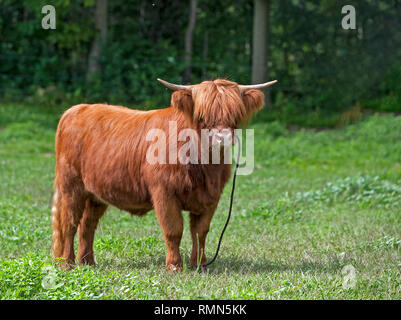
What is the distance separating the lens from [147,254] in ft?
21.3

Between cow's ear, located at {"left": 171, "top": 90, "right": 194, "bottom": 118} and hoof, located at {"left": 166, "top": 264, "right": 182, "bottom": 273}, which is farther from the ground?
cow's ear, located at {"left": 171, "top": 90, "right": 194, "bottom": 118}

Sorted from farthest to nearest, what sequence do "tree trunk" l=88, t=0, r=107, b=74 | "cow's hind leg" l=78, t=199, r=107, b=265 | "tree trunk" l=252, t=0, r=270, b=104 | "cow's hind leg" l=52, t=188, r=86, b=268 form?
"tree trunk" l=88, t=0, r=107, b=74, "tree trunk" l=252, t=0, r=270, b=104, "cow's hind leg" l=78, t=199, r=107, b=265, "cow's hind leg" l=52, t=188, r=86, b=268

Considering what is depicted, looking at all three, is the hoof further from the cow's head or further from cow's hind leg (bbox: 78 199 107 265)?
the cow's head

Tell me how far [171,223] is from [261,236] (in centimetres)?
226

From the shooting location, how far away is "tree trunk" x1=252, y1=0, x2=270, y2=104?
19.2 m

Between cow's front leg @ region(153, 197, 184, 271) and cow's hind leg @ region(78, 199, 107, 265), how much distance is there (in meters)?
1.02

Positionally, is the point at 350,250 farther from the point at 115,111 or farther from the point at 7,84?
the point at 7,84

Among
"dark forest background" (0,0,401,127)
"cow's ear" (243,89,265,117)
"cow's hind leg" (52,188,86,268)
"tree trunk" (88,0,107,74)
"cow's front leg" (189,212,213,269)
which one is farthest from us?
"tree trunk" (88,0,107,74)

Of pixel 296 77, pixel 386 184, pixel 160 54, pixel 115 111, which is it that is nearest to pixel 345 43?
pixel 296 77

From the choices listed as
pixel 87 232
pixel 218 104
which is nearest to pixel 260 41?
pixel 87 232

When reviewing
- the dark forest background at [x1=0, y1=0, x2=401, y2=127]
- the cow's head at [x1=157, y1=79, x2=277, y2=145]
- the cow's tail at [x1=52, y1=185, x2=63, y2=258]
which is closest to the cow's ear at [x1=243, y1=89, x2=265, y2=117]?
the cow's head at [x1=157, y1=79, x2=277, y2=145]

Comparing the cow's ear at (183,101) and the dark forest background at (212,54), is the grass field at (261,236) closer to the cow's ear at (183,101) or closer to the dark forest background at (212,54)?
the cow's ear at (183,101)
